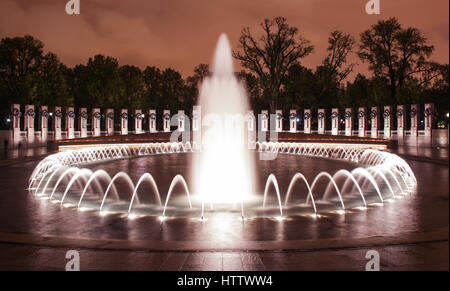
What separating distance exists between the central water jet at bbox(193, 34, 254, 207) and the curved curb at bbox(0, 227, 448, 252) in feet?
16.2

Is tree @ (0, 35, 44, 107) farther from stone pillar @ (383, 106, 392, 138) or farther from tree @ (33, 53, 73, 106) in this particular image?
stone pillar @ (383, 106, 392, 138)

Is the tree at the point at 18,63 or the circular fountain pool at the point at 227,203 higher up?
the tree at the point at 18,63

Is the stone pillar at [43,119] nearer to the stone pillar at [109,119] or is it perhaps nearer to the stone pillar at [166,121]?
the stone pillar at [109,119]

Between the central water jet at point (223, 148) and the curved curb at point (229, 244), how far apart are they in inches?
194

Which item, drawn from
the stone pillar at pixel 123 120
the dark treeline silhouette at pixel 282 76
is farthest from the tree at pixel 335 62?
the stone pillar at pixel 123 120

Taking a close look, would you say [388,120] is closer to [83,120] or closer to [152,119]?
[152,119]

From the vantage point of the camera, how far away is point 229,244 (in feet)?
27.3

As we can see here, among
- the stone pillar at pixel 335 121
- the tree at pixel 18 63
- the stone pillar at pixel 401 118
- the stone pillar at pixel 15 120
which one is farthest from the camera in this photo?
the tree at pixel 18 63

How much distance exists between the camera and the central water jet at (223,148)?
15.6 m

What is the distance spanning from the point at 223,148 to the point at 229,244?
29818 millimetres

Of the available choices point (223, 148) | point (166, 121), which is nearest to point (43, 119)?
point (166, 121)
